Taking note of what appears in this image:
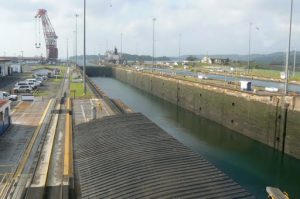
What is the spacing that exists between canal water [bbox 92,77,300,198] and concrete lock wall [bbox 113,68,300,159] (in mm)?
961

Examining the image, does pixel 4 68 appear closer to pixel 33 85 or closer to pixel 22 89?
pixel 33 85

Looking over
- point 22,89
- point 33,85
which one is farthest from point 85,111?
point 33,85

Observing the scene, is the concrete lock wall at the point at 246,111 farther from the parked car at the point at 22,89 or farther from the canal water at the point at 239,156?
the parked car at the point at 22,89

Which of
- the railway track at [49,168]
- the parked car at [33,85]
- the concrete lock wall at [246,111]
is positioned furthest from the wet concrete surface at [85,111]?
the parked car at [33,85]

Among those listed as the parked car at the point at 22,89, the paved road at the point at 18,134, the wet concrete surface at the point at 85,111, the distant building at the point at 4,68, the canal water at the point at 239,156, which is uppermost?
the distant building at the point at 4,68

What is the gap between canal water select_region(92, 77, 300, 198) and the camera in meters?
27.3

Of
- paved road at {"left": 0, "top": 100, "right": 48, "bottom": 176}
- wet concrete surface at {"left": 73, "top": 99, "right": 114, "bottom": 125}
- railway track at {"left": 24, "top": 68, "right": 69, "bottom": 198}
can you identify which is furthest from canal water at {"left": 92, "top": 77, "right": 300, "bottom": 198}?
paved road at {"left": 0, "top": 100, "right": 48, "bottom": 176}

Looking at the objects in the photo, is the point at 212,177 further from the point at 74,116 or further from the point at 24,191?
the point at 74,116

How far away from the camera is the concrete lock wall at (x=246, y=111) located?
109ft

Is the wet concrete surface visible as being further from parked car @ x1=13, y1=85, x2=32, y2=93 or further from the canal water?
parked car @ x1=13, y1=85, x2=32, y2=93

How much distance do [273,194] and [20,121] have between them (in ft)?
96.1

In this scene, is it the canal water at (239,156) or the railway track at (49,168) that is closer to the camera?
the railway track at (49,168)

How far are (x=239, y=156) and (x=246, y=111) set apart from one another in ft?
31.0

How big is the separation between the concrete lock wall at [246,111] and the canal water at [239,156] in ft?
3.15
